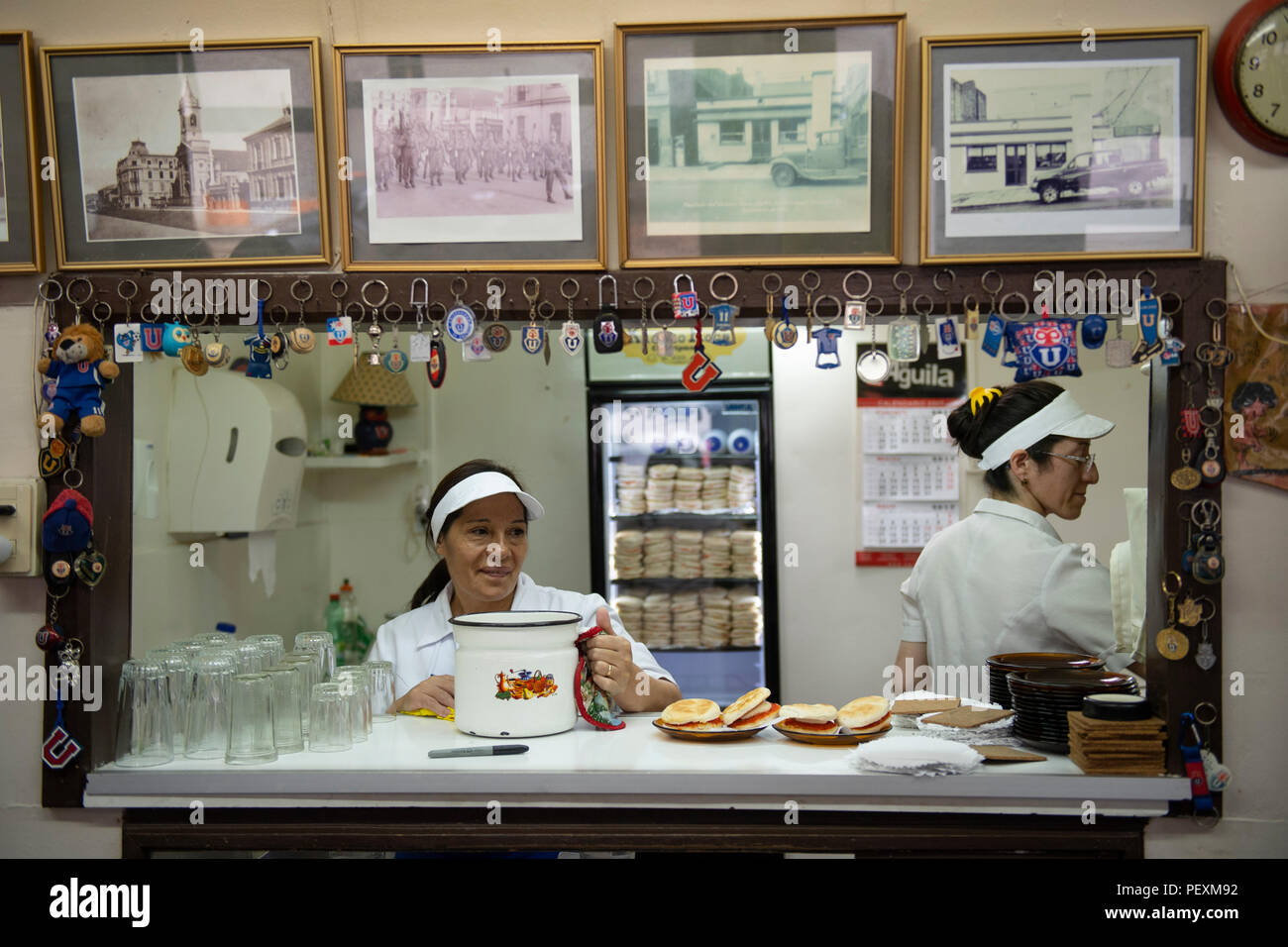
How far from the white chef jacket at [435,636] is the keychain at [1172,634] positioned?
1.23 meters

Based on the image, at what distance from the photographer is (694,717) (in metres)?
2.23

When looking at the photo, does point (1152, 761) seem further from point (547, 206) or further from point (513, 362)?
point (513, 362)

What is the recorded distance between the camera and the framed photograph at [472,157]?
221cm

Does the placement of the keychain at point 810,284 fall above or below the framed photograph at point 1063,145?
below

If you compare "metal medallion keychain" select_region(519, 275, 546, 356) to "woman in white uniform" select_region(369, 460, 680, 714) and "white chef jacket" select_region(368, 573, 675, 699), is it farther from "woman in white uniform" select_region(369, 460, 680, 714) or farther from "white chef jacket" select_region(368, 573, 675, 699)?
"white chef jacket" select_region(368, 573, 675, 699)

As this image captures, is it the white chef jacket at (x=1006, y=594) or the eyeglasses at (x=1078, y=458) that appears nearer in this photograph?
the white chef jacket at (x=1006, y=594)

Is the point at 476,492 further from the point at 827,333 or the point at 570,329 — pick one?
the point at 827,333

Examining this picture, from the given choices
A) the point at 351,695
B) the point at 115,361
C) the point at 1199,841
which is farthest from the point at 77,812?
the point at 1199,841

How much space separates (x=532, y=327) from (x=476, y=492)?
25.3 inches

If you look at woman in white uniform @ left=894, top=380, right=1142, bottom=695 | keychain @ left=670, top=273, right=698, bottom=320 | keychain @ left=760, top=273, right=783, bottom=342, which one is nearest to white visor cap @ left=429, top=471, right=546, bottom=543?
keychain @ left=670, top=273, right=698, bottom=320

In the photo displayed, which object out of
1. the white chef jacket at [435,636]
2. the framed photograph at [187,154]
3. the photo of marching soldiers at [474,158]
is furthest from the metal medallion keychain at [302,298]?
the white chef jacket at [435,636]

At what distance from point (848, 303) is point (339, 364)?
139 inches

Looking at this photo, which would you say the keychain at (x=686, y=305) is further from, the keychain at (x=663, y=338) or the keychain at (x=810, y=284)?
the keychain at (x=810, y=284)

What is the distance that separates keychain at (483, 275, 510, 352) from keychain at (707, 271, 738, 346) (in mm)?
459
